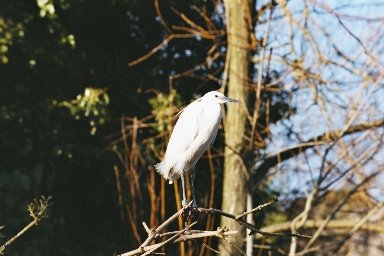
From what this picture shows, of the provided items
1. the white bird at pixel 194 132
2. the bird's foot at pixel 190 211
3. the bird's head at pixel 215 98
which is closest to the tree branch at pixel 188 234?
the bird's foot at pixel 190 211

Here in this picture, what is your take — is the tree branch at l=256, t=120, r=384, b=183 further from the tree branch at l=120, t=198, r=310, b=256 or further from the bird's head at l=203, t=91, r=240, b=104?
the tree branch at l=120, t=198, r=310, b=256

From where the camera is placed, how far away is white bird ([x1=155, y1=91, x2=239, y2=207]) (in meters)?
3.59

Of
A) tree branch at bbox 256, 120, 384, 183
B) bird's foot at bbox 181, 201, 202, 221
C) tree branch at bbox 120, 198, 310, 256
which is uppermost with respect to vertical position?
tree branch at bbox 256, 120, 384, 183

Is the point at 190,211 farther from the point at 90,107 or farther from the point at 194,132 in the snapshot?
the point at 90,107

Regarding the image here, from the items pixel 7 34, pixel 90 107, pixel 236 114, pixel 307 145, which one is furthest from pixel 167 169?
pixel 7 34

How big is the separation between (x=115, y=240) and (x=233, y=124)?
7.22ft

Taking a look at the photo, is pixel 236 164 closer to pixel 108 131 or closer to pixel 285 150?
pixel 285 150

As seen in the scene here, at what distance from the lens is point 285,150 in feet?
24.5

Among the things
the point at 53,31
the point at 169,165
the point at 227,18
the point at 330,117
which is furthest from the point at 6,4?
the point at 169,165

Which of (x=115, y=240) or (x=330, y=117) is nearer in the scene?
(x=330, y=117)

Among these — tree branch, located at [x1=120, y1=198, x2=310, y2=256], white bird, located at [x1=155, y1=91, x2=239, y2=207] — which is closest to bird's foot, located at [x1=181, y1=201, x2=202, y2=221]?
white bird, located at [x1=155, y1=91, x2=239, y2=207]

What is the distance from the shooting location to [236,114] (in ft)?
24.2

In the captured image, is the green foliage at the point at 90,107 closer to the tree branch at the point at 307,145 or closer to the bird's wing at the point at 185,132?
the tree branch at the point at 307,145

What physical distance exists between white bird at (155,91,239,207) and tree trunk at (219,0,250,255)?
3.34 meters
